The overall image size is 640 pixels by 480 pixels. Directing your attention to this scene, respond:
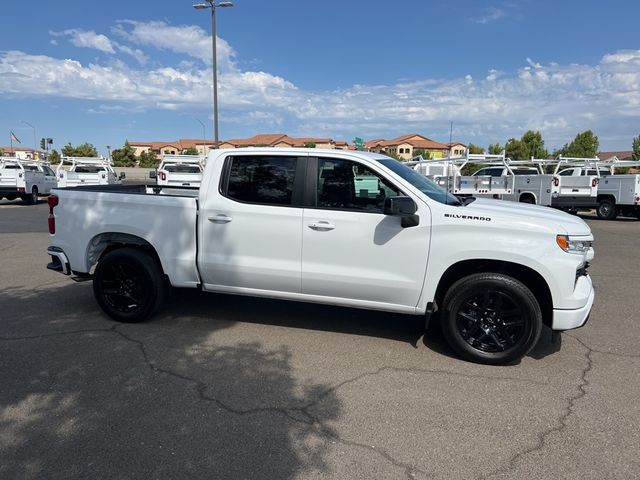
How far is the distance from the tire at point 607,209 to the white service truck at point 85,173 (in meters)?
19.1

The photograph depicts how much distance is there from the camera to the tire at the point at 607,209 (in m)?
17.9

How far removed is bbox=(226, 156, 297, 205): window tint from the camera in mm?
4660

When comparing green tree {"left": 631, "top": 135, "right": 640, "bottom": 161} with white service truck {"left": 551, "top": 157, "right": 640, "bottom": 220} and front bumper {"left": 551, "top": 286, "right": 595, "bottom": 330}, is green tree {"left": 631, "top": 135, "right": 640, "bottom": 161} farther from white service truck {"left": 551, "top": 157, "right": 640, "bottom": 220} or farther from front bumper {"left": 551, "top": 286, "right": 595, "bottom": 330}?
front bumper {"left": 551, "top": 286, "right": 595, "bottom": 330}

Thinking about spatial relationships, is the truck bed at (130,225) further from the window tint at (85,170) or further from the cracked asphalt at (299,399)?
the window tint at (85,170)

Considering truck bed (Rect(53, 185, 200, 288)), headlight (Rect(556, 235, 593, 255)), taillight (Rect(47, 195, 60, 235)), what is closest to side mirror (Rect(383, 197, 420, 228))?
headlight (Rect(556, 235, 593, 255))

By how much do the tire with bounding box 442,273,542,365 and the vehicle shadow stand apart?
1.32 m

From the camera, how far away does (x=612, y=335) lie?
197 inches

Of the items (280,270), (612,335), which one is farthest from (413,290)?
(612,335)

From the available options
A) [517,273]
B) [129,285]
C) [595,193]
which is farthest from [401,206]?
[595,193]

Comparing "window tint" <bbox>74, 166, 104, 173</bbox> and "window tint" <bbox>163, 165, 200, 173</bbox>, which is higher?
"window tint" <bbox>163, 165, 200, 173</bbox>

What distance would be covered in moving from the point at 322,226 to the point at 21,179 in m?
19.9

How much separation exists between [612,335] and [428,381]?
7.91ft

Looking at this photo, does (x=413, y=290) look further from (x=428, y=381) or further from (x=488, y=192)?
(x=488, y=192)

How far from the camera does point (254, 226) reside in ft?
15.2
